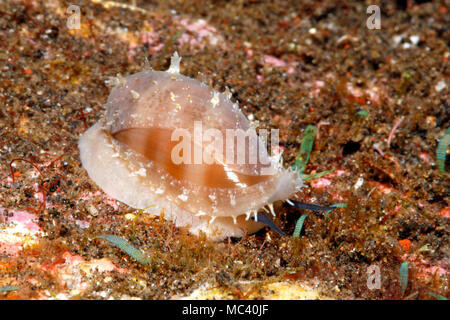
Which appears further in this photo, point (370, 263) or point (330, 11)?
point (330, 11)

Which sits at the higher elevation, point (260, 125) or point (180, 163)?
point (260, 125)

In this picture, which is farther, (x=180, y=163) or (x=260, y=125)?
(x=260, y=125)

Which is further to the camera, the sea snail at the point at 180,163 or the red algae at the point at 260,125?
the sea snail at the point at 180,163

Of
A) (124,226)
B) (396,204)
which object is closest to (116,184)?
(124,226)

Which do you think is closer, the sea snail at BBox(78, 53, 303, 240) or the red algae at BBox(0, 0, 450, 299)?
the red algae at BBox(0, 0, 450, 299)

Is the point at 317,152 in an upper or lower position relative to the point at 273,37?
lower

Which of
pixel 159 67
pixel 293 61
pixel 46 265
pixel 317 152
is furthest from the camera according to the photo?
pixel 293 61

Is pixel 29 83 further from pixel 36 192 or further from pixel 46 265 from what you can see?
pixel 46 265

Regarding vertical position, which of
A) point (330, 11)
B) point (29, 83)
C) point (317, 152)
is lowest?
point (317, 152)
